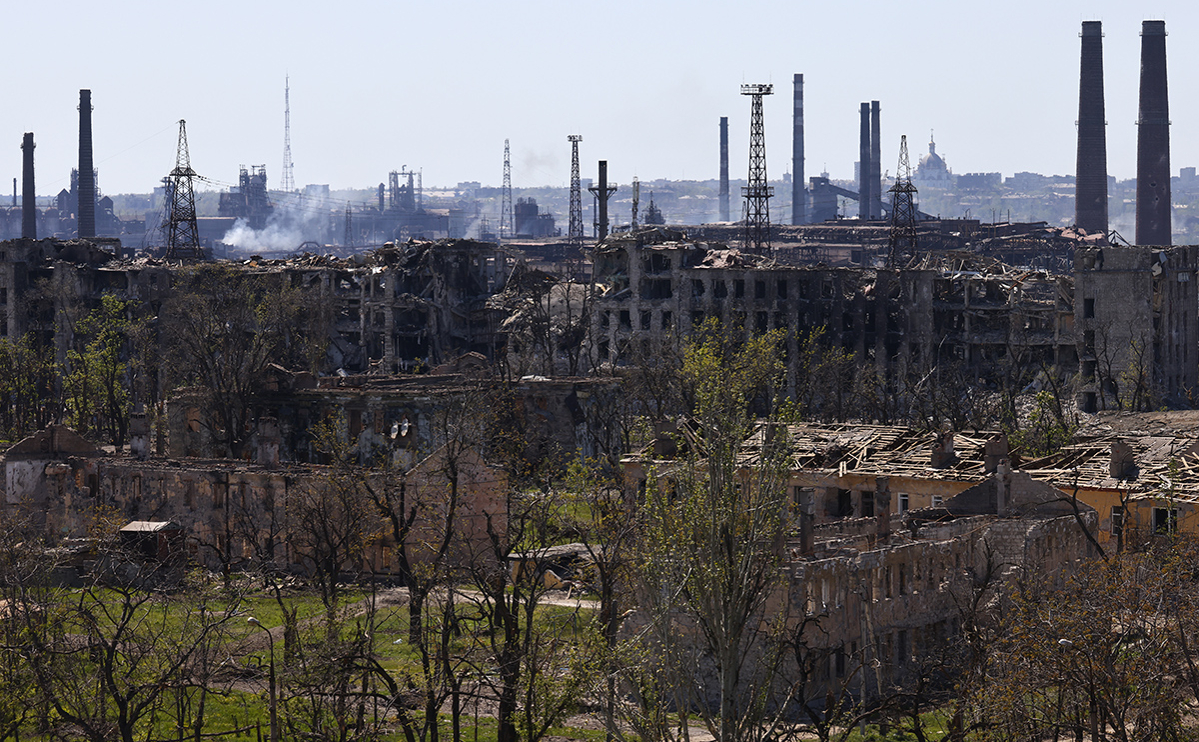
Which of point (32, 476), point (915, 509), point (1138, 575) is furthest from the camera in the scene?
point (32, 476)

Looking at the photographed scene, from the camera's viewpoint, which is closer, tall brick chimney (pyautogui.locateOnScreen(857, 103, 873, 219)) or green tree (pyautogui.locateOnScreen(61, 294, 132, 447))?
green tree (pyautogui.locateOnScreen(61, 294, 132, 447))

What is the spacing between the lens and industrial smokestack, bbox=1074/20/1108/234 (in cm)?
13475

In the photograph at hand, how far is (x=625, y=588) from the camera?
3756cm

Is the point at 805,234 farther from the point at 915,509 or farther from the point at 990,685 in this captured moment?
the point at 990,685

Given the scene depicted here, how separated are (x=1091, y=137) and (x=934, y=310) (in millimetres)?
59008

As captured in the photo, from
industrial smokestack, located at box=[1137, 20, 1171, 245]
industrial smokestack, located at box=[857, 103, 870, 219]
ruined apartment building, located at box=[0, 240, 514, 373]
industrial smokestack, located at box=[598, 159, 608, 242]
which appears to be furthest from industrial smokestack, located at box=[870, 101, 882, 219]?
ruined apartment building, located at box=[0, 240, 514, 373]

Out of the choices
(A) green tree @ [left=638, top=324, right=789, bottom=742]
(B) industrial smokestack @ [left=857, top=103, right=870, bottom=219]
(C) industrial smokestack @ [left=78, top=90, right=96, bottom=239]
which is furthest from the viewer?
(B) industrial smokestack @ [left=857, top=103, right=870, bottom=219]

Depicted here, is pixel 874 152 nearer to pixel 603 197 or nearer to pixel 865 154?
pixel 865 154

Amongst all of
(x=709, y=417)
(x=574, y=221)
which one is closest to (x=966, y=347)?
(x=709, y=417)

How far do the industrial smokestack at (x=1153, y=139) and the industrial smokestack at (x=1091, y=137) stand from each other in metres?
5.26

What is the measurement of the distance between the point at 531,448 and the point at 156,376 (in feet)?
90.9

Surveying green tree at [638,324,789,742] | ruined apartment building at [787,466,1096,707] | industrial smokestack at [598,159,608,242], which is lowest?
ruined apartment building at [787,466,1096,707]

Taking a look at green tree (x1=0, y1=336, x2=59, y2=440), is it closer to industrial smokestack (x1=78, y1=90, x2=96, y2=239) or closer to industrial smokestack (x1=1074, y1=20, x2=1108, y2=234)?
industrial smokestack (x1=78, y1=90, x2=96, y2=239)

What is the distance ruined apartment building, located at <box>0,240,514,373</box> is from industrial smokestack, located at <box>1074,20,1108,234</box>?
56.4 metres
